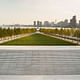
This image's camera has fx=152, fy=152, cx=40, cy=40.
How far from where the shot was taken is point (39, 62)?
8.13 meters

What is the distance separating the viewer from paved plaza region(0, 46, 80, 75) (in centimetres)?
753

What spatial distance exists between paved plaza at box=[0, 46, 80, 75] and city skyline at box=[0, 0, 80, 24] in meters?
4.64

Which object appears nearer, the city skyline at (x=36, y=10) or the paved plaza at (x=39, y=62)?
the paved plaza at (x=39, y=62)

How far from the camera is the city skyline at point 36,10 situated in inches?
477

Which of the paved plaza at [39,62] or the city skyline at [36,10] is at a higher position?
the city skyline at [36,10]

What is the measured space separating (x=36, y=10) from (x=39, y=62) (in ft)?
19.6

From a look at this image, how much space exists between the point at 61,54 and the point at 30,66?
2028 mm

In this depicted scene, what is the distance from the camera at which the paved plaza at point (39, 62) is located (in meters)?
7.53

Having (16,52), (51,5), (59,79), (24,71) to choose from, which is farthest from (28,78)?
(51,5)

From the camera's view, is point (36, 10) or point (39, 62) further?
point (36, 10)

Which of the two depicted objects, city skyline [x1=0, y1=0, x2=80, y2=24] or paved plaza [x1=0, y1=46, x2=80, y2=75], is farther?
city skyline [x1=0, y1=0, x2=80, y2=24]

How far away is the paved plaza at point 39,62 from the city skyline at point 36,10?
4.64m

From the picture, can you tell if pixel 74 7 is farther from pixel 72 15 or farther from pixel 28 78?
pixel 28 78

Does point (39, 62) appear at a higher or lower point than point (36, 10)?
lower
